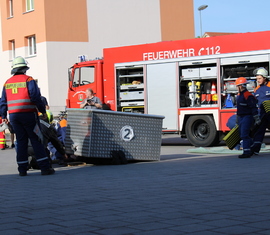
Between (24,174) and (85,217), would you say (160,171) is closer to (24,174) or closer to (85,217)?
(24,174)

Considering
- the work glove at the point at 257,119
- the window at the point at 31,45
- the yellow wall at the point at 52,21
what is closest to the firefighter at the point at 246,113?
the work glove at the point at 257,119

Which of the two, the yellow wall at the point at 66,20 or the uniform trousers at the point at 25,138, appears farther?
the yellow wall at the point at 66,20

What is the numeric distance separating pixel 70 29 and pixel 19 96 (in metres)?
26.1

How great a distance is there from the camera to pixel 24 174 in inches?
394

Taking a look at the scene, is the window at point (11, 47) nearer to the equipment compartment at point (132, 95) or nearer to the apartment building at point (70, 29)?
the apartment building at point (70, 29)

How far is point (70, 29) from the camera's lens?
35.5 metres

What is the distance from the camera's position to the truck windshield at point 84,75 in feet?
63.4

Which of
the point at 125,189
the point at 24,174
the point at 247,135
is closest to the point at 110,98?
the point at 247,135

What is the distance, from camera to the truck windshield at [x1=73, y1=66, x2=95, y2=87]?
19.3 meters

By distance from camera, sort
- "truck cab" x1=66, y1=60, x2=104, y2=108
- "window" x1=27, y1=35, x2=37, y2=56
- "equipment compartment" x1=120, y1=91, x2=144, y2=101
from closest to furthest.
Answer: "equipment compartment" x1=120, y1=91, x2=144, y2=101, "truck cab" x1=66, y1=60, x2=104, y2=108, "window" x1=27, y1=35, x2=37, y2=56

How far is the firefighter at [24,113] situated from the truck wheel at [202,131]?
24.6 feet

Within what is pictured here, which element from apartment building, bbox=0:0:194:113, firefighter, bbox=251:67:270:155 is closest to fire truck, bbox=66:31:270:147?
firefighter, bbox=251:67:270:155

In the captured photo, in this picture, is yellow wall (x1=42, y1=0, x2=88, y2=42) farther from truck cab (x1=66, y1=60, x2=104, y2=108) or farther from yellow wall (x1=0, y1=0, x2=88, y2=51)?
truck cab (x1=66, y1=60, x2=104, y2=108)

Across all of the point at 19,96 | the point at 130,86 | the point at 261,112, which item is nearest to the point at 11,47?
the point at 130,86
